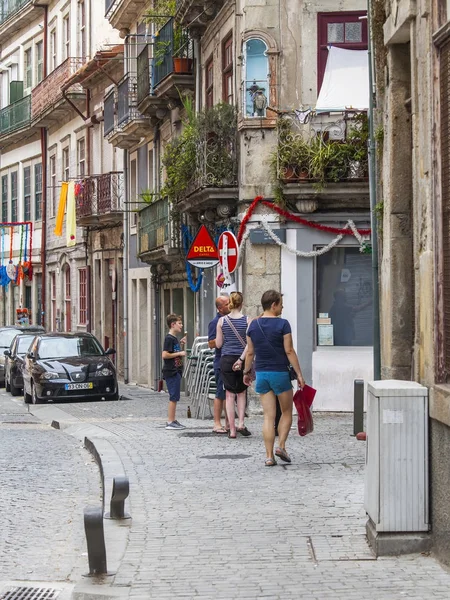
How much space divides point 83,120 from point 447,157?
34.5 meters

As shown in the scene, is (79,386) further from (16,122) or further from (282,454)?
(16,122)

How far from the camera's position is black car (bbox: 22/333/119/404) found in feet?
88.0

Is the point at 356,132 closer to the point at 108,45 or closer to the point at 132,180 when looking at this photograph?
the point at 132,180

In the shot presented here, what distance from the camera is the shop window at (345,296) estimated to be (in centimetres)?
2225

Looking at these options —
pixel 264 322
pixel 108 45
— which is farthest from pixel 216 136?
pixel 108 45

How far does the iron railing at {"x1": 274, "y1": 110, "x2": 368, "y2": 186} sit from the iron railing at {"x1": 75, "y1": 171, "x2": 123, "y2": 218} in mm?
Result: 15754

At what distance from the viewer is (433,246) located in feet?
29.9

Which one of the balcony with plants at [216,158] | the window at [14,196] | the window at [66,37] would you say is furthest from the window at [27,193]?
the balcony with plants at [216,158]

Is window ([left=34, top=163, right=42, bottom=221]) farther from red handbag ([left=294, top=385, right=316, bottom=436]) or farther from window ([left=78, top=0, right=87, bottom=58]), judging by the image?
red handbag ([left=294, top=385, right=316, bottom=436])

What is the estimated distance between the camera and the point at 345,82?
835 inches

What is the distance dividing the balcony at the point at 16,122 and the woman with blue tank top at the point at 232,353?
109 feet

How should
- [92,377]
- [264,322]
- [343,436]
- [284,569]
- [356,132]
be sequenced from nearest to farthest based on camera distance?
[284,569], [264,322], [343,436], [356,132], [92,377]

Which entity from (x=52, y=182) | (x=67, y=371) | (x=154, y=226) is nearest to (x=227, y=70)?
(x=154, y=226)

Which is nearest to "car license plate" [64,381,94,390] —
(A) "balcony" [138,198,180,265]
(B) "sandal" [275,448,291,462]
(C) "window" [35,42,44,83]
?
(A) "balcony" [138,198,180,265]
